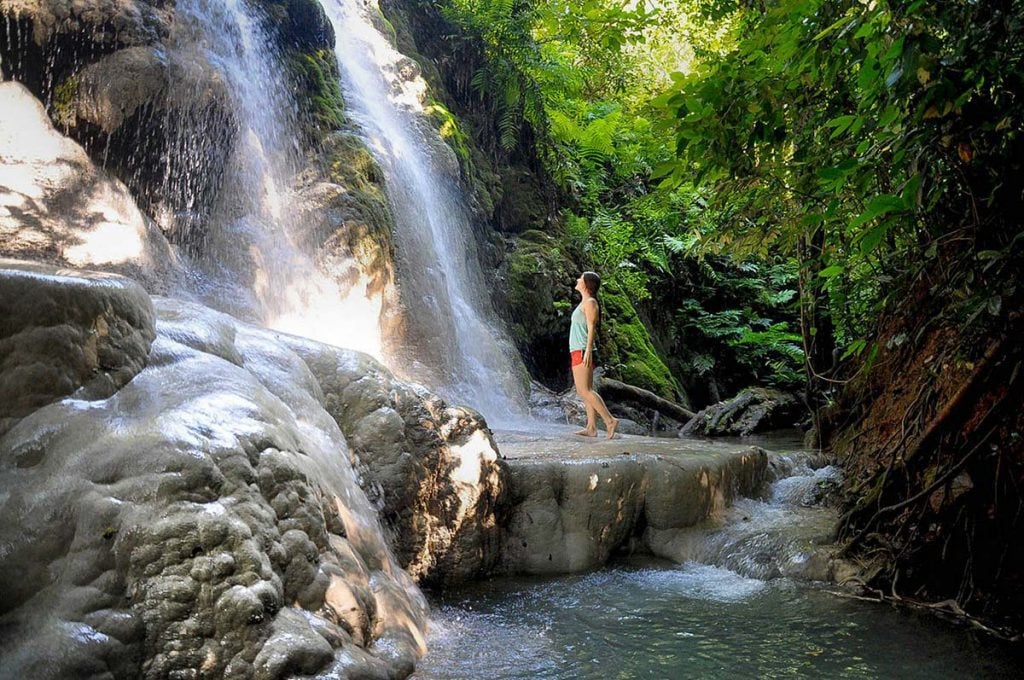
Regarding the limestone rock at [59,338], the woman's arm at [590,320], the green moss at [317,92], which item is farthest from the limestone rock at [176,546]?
the green moss at [317,92]

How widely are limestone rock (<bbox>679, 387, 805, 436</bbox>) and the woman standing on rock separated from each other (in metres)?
4.65

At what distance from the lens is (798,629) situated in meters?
4.22

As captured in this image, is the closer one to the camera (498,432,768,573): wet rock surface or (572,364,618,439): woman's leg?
(498,432,768,573): wet rock surface

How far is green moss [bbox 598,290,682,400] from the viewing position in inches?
526

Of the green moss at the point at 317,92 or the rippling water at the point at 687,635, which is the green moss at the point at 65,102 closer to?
the green moss at the point at 317,92

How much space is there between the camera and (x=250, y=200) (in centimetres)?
870

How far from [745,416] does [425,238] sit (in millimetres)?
6208

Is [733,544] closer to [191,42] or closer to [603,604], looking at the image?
[603,604]

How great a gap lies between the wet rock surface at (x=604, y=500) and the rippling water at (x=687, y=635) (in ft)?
1.32

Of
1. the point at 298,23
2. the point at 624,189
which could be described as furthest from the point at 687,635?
the point at 624,189

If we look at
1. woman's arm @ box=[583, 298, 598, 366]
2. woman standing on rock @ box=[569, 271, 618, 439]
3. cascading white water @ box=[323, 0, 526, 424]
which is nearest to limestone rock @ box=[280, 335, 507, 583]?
woman's arm @ box=[583, 298, 598, 366]

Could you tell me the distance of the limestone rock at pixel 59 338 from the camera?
3.15 metres

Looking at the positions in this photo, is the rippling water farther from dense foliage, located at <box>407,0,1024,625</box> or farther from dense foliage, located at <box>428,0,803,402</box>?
dense foliage, located at <box>428,0,803,402</box>

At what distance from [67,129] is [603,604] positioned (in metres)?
6.89
